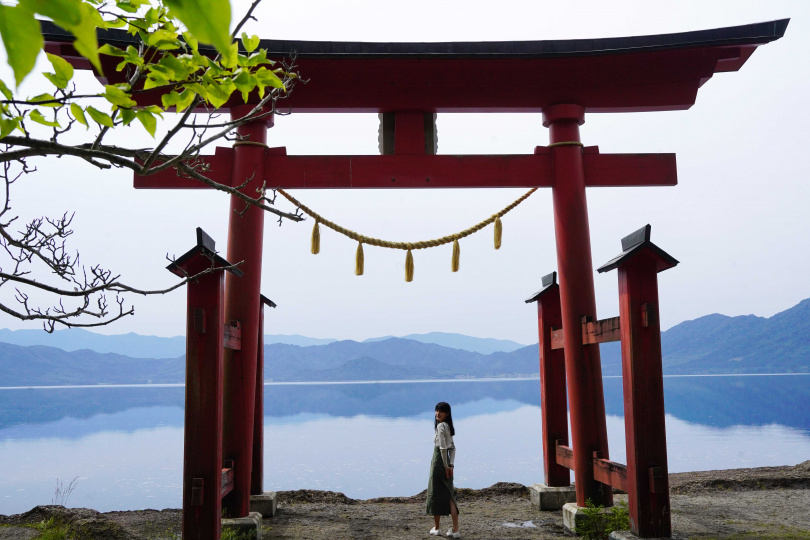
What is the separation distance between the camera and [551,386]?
6477 millimetres

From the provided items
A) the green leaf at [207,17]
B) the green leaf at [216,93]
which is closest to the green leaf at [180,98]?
the green leaf at [216,93]

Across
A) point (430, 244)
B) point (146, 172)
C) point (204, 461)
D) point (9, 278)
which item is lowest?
point (204, 461)

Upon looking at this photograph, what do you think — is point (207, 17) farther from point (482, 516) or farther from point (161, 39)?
point (482, 516)

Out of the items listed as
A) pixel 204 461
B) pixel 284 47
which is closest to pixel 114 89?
pixel 204 461

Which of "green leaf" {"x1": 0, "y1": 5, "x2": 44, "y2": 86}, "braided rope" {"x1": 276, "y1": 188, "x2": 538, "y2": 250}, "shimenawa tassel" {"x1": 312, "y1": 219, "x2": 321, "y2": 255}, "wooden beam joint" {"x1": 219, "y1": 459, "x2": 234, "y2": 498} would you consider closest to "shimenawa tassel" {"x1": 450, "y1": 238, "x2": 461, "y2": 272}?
Answer: "braided rope" {"x1": 276, "y1": 188, "x2": 538, "y2": 250}

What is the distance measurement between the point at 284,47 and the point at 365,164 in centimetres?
119

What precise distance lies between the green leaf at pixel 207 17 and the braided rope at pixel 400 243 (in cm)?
Result: 523

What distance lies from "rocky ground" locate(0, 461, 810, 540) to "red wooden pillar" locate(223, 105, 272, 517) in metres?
0.58

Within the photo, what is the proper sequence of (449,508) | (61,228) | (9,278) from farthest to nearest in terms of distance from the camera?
(449,508) → (61,228) → (9,278)

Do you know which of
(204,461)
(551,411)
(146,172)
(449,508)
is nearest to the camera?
(146,172)

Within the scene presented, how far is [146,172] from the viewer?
100.0 inches

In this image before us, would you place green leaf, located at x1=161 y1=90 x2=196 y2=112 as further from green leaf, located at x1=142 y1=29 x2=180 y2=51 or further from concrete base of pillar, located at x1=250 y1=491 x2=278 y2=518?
concrete base of pillar, located at x1=250 y1=491 x2=278 y2=518

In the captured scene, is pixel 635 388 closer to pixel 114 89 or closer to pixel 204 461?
pixel 204 461

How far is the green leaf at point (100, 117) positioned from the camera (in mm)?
2172
